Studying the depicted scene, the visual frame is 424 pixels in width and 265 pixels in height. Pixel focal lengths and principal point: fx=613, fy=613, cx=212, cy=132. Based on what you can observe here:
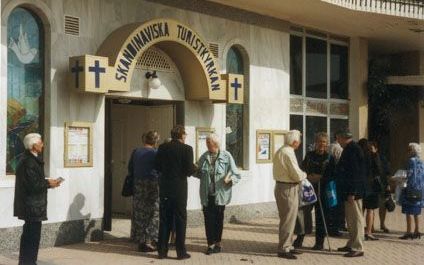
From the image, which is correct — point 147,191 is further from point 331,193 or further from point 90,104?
point 331,193

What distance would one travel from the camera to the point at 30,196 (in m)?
7.20

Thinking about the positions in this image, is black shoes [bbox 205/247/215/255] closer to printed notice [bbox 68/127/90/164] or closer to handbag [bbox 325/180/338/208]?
handbag [bbox 325/180/338/208]

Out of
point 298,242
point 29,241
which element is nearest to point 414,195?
point 298,242

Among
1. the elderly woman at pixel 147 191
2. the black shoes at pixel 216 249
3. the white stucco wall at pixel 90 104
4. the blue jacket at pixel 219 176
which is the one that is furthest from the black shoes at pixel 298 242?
the white stucco wall at pixel 90 104

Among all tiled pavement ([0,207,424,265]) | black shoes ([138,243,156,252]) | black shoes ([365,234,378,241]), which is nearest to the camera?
tiled pavement ([0,207,424,265])

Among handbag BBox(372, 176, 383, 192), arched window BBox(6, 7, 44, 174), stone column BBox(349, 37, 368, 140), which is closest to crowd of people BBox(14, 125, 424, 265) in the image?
handbag BBox(372, 176, 383, 192)

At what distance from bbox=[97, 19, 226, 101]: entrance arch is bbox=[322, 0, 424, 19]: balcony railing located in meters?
3.30

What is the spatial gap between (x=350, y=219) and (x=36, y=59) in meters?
5.22

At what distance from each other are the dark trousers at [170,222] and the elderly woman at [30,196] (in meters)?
1.68

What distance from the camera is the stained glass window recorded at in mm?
12742

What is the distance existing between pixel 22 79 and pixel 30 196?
8.39 feet

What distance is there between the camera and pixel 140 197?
9062 mm

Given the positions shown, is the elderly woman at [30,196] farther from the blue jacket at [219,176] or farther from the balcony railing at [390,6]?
the balcony railing at [390,6]

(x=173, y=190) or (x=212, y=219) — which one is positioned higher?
(x=173, y=190)
